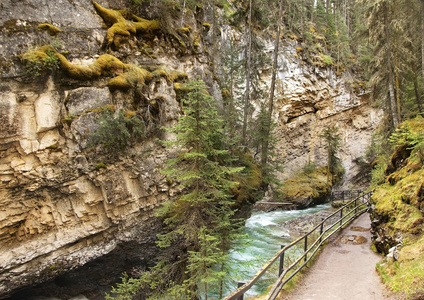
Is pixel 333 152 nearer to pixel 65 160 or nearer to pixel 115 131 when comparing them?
pixel 115 131

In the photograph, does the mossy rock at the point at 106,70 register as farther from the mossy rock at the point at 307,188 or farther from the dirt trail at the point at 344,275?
the mossy rock at the point at 307,188

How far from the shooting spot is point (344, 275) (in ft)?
24.4

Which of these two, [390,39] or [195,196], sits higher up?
[390,39]

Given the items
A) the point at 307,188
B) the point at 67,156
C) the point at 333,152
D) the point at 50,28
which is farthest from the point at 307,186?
the point at 50,28

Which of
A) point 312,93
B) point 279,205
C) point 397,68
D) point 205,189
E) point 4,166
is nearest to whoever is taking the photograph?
point 4,166

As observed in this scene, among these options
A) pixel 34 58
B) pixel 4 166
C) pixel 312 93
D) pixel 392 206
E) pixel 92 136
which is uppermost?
pixel 312 93

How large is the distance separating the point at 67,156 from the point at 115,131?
6.26 feet

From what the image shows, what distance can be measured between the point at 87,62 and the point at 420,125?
16327 mm

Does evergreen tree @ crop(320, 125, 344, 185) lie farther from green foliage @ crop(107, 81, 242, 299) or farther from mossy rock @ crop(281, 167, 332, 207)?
green foliage @ crop(107, 81, 242, 299)

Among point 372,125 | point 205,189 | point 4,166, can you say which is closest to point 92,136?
point 4,166

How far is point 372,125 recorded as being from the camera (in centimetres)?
3275

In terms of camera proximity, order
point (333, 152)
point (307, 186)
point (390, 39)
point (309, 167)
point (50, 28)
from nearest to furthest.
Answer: point (50, 28)
point (390, 39)
point (307, 186)
point (333, 152)
point (309, 167)

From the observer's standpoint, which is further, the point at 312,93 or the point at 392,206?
the point at 312,93

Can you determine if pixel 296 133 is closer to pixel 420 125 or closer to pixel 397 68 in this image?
pixel 397 68
